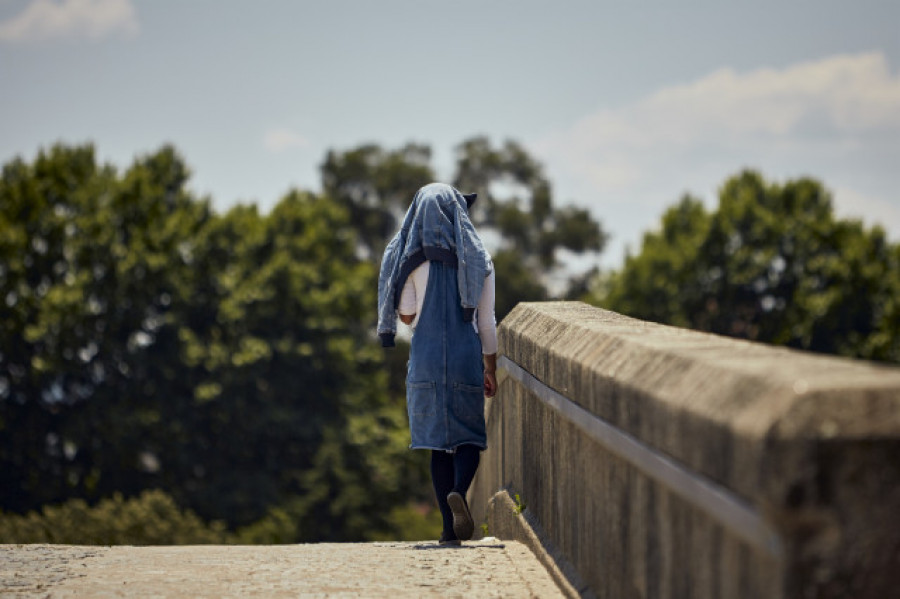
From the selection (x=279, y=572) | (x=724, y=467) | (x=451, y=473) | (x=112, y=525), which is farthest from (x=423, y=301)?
(x=112, y=525)

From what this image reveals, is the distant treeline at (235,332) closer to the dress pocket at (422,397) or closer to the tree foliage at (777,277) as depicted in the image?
the tree foliage at (777,277)

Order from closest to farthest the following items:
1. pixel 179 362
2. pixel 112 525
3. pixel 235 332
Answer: pixel 112 525 → pixel 179 362 → pixel 235 332

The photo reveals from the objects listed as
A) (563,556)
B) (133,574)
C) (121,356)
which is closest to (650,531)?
(563,556)

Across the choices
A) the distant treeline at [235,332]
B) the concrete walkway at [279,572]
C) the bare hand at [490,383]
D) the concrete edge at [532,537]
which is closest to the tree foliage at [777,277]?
the distant treeline at [235,332]

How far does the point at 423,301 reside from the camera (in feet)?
17.1

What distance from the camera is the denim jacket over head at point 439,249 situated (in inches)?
202

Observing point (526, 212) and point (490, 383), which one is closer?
point (490, 383)

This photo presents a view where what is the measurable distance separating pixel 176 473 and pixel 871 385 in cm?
3332

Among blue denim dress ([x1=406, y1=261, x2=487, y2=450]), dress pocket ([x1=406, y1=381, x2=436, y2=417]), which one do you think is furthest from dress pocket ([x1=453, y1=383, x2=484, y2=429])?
dress pocket ([x1=406, y1=381, x2=436, y2=417])

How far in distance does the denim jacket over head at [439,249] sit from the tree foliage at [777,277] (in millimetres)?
35098

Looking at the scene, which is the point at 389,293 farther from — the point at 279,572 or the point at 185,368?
the point at 185,368

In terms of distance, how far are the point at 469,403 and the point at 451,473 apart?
1.44ft

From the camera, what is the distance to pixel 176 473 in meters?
33.5

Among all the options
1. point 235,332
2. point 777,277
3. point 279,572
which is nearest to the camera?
point 279,572
